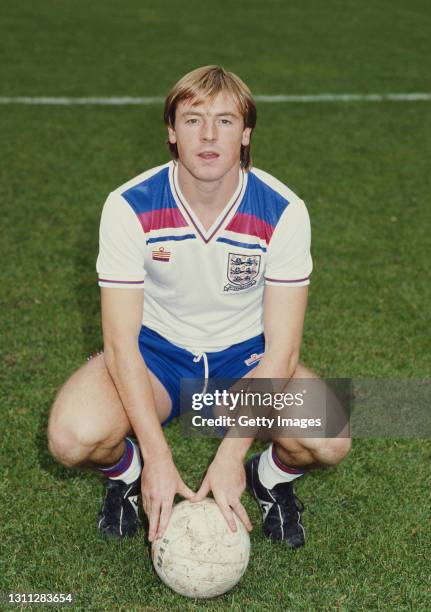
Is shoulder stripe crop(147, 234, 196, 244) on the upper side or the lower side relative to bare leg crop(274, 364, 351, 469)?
upper

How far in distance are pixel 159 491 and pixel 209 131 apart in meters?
1.33

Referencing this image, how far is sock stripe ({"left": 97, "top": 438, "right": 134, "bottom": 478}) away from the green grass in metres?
0.22

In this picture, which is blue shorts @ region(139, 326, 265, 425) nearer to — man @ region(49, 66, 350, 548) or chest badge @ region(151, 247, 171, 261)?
man @ region(49, 66, 350, 548)

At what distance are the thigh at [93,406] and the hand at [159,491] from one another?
23cm

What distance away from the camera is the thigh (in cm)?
300

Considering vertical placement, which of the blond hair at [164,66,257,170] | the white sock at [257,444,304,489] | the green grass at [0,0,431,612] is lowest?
the green grass at [0,0,431,612]

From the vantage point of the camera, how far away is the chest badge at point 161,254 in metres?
3.17

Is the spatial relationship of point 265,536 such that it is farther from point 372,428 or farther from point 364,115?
point 364,115

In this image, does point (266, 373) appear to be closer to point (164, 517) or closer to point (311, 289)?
point (164, 517)

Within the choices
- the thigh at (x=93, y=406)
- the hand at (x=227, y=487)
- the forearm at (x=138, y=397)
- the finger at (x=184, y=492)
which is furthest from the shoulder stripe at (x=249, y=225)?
the finger at (x=184, y=492)

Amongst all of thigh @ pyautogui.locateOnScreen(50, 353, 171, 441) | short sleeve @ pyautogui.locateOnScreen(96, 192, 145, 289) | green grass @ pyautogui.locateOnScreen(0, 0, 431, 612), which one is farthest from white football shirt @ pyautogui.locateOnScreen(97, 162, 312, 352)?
green grass @ pyautogui.locateOnScreen(0, 0, 431, 612)

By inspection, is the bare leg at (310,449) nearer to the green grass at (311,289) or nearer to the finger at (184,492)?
the green grass at (311,289)

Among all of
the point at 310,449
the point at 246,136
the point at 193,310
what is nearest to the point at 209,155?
the point at 246,136

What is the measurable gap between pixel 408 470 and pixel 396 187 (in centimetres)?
392
